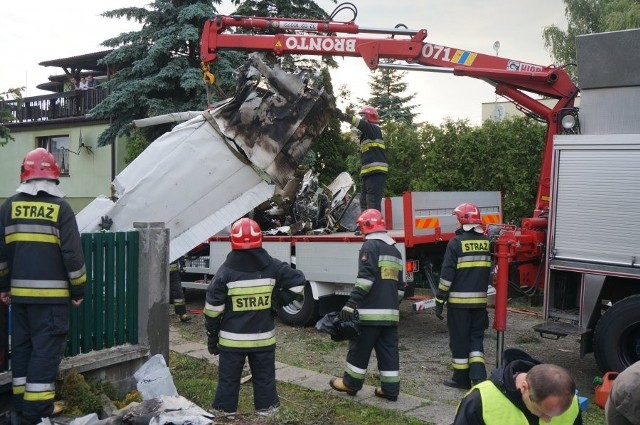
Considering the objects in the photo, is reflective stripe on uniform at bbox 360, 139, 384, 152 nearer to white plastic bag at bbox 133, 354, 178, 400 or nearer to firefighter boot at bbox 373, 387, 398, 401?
firefighter boot at bbox 373, 387, 398, 401

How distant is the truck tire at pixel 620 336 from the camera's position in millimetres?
5680

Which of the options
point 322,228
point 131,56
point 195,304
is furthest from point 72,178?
point 322,228

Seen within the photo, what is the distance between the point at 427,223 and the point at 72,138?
61.9 ft

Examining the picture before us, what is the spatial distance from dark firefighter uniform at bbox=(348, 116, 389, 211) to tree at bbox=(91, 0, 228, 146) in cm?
892

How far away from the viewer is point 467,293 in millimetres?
6141

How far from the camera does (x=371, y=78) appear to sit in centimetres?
3241

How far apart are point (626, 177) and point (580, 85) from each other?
153 centimetres

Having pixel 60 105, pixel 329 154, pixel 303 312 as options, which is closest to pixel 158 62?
pixel 329 154

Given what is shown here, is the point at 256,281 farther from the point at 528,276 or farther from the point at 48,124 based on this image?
the point at 48,124

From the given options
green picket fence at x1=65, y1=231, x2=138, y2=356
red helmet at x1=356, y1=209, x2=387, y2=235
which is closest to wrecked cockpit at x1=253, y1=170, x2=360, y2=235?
red helmet at x1=356, y1=209, x2=387, y2=235

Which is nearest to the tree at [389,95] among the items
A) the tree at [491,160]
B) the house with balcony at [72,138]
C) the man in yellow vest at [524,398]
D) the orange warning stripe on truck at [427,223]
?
the house with balcony at [72,138]

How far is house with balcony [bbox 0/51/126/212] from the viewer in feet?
73.2

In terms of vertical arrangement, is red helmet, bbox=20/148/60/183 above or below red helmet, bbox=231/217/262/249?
above

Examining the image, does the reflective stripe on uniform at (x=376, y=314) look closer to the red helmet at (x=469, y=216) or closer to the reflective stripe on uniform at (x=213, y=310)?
the red helmet at (x=469, y=216)
